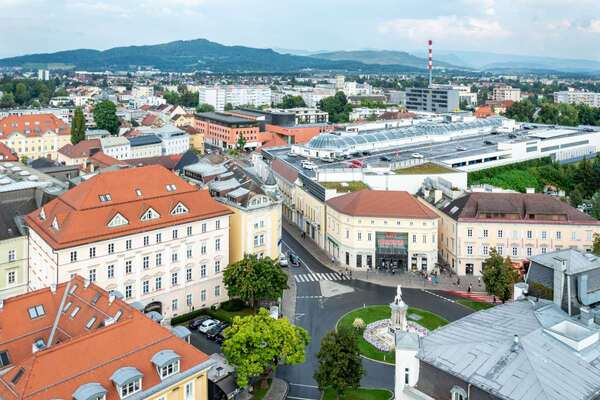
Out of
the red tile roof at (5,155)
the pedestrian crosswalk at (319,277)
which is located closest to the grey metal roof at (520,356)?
the pedestrian crosswalk at (319,277)

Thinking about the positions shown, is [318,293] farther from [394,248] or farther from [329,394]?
[329,394]

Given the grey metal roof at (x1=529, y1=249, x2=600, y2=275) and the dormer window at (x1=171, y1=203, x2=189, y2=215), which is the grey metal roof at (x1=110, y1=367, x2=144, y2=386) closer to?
the dormer window at (x1=171, y1=203, x2=189, y2=215)

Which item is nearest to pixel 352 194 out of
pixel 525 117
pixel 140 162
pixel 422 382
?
pixel 422 382

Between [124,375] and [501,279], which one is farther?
[501,279]

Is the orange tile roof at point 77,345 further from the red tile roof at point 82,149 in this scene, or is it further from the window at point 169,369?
the red tile roof at point 82,149

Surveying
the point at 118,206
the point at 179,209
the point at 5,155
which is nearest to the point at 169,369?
the point at 118,206

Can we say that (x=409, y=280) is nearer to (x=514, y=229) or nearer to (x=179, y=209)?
(x=514, y=229)
